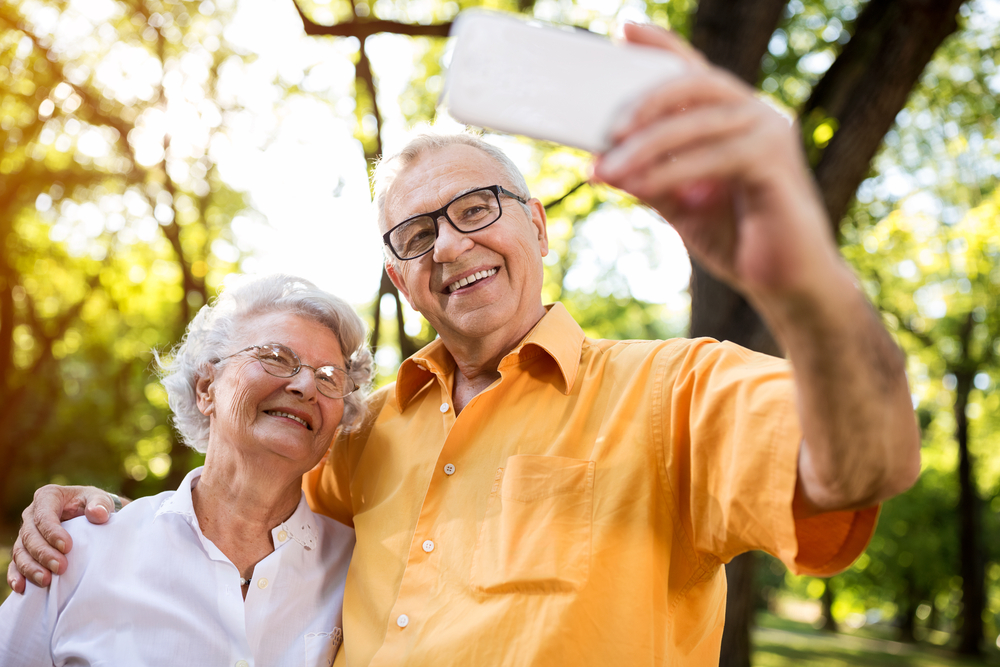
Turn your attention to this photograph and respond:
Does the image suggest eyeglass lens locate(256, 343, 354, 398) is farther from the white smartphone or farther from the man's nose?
the white smartphone

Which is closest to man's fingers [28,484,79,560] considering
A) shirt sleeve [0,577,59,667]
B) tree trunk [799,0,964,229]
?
shirt sleeve [0,577,59,667]

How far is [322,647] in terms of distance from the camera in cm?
233

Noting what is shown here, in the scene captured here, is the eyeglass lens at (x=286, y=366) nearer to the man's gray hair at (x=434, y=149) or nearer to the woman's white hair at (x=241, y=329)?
the woman's white hair at (x=241, y=329)

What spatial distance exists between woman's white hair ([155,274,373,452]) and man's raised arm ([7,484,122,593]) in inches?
17.3

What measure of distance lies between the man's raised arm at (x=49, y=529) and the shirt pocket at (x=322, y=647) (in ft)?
2.77

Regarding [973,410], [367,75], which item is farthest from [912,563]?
[367,75]

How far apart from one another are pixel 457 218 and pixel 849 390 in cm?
162

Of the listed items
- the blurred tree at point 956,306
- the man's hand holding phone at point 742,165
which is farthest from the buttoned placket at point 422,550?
the blurred tree at point 956,306

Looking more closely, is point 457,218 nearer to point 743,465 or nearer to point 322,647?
point 743,465

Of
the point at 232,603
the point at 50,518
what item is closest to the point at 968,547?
the point at 232,603

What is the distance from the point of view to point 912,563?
21516 mm

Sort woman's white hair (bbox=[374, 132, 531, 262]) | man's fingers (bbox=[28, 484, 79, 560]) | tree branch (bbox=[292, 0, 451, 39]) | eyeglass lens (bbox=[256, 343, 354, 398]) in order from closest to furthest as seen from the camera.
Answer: man's fingers (bbox=[28, 484, 79, 560]) < eyeglass lens (bbox=[256, 343, 354, 398]) < woman's white hair (bbox=[374, 132, 531, 262]) < tree branch (bbox=[292, 0, 451, 39])

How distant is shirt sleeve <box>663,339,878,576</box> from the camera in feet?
4.64

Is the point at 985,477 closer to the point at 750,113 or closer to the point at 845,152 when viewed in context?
the point at 845,152
